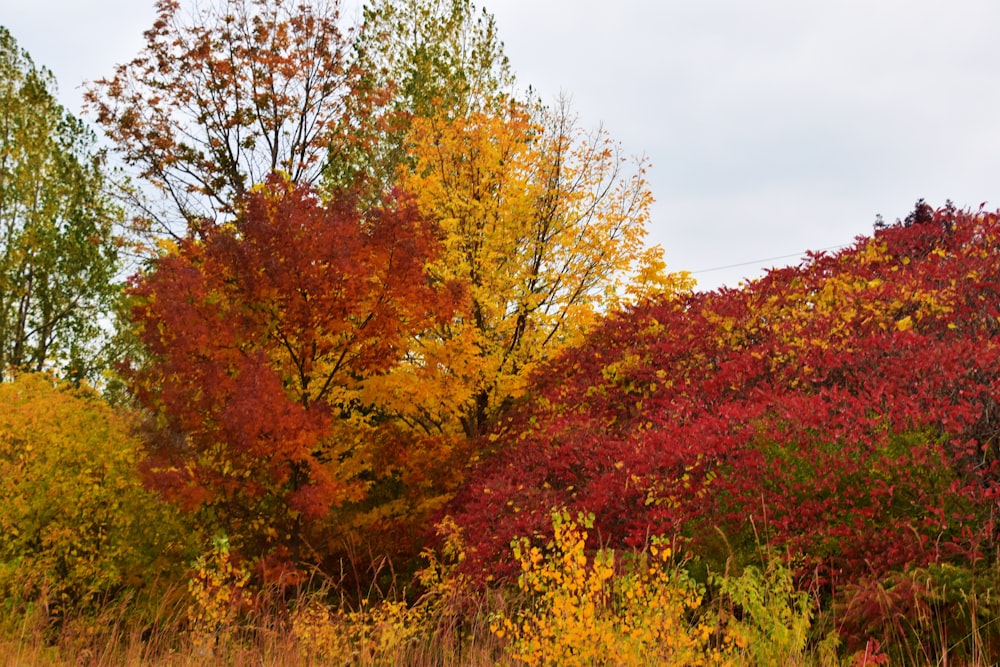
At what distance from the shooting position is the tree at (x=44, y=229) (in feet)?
65.1

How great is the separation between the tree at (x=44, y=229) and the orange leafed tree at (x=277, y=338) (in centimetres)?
1109

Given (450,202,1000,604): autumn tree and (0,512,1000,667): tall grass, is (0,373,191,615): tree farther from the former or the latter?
(0,512,1000,667): tall grass

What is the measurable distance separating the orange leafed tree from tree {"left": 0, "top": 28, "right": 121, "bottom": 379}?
36.4 ft

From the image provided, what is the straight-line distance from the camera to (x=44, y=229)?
65.5 ft

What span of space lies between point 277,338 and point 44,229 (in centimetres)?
1302

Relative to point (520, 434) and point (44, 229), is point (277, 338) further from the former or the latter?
point (44, 229)

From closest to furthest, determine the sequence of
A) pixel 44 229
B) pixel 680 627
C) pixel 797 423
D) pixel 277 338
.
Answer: pixel 680 627, pixel 797 423, pixel 277 338, pixel 44 229

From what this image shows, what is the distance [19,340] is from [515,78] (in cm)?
1267

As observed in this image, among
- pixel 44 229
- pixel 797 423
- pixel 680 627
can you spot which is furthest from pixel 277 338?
pixel 44 229

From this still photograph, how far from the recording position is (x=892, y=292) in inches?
344

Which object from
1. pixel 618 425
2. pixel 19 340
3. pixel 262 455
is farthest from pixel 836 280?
pixel 19 340

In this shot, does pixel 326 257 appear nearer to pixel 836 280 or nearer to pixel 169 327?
pixel 169 327

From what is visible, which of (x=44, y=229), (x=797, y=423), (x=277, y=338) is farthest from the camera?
(x=44, y=229)

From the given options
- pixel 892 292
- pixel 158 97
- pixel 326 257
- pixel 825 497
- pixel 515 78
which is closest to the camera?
pixel 825 497
